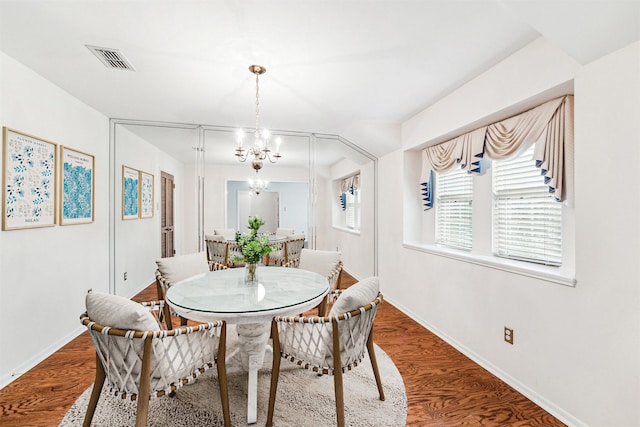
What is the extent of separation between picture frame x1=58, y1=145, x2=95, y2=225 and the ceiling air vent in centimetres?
103

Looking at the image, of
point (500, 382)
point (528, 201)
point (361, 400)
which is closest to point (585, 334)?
point (500, 382)

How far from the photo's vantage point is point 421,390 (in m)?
2.12

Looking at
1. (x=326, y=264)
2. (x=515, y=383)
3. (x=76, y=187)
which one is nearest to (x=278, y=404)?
(x=326, y=264)

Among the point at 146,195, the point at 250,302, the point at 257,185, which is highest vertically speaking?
the point at 257,185

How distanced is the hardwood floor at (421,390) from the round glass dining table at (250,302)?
98cm

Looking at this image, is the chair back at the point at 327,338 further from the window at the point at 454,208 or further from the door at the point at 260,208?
the door at the point at 260,208

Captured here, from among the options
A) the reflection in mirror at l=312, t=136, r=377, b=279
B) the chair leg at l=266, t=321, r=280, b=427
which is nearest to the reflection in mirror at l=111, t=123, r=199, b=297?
the reflection in mirror at l=312, t=136, r=377, b=279

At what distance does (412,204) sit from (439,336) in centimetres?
160

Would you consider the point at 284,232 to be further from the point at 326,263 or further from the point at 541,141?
the point at 541,141

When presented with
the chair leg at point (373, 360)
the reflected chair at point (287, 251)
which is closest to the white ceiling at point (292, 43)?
the reflected chair at point (287, 251)

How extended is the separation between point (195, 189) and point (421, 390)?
3383 millimetres

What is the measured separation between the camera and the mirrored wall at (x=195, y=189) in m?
3.79

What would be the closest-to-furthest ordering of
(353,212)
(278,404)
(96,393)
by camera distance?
(96,393) → (278,404) → (353,212)

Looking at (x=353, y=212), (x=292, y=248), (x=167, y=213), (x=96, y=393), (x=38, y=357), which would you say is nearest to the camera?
(x=96, y=393)
